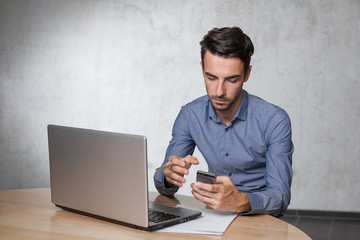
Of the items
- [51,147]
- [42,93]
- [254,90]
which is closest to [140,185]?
[51,147]

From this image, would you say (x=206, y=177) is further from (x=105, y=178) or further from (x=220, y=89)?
(x=220, y=89)

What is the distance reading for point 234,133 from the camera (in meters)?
1.95

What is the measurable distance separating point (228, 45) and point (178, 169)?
0.56 meters

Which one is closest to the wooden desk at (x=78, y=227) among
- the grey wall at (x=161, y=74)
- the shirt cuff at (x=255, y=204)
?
the shirt cuff at (x=255, y=204)

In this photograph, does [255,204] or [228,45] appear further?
[228,45]

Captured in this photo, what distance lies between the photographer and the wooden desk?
1240mm

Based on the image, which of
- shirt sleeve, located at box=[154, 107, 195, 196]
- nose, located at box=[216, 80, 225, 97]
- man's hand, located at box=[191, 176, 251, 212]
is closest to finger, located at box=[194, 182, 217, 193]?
man's hand, located at box=[191, 176, 251, 212]

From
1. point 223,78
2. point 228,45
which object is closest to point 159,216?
point 223,78

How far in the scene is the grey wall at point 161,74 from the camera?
3930 millimetres

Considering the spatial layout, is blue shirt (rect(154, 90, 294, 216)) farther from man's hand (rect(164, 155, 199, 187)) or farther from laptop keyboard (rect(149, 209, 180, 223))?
laptop keyboard (rect(149, 209, 180, 223))

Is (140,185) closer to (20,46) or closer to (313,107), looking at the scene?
(313,107)

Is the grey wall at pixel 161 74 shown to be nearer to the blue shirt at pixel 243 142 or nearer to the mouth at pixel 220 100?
the blue shirt at pixel 243 142

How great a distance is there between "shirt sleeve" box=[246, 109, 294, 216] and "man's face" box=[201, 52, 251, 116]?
0.71 ft

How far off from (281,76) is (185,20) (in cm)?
101
